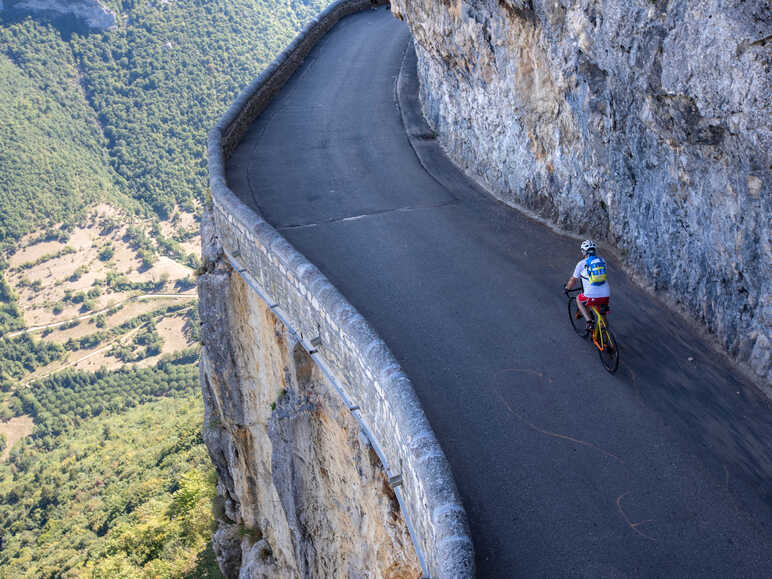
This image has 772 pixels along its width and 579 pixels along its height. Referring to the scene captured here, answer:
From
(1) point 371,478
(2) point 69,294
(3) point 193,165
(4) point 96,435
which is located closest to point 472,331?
(1) point 371,478

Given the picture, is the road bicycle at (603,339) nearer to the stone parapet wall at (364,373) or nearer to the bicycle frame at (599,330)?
the bicycle frame at (599,330)

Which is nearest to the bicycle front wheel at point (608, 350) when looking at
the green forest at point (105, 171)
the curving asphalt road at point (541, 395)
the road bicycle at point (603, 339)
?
the road bicycle at point (603, 339)

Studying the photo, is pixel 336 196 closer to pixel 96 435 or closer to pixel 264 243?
pixel 264 243

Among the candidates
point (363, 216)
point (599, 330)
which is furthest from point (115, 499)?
point (599, 330)

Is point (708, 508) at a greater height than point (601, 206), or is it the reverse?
point (601, 206)

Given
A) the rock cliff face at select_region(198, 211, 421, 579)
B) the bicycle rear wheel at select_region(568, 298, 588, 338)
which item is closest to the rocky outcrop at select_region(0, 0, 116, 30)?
the rock cliff face at select_region(198, 211, 421, 579)

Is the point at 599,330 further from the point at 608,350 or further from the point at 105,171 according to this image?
the point at 105,171
